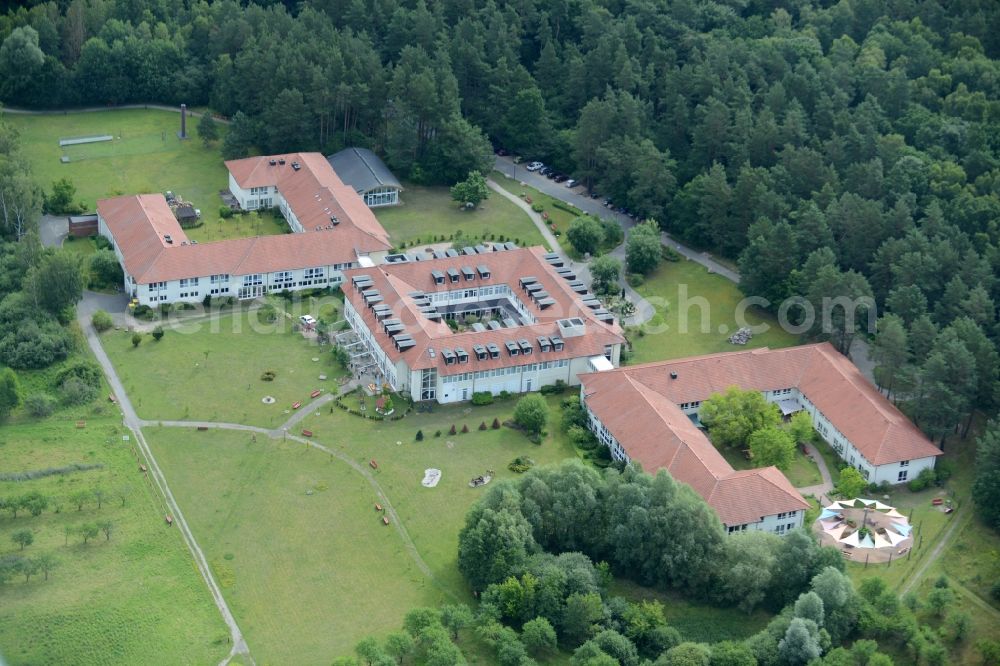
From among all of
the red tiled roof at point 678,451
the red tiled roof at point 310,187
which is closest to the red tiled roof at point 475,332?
the red tiled roof at point 678,451

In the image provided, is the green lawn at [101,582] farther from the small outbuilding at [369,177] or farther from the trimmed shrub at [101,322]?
the small outbuilding at [369,177]

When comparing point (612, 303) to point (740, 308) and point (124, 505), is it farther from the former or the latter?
point (124, 505)

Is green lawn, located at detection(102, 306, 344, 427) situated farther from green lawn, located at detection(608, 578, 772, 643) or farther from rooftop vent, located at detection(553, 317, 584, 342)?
green lawn, located at detection(608, 578, 772, 643)

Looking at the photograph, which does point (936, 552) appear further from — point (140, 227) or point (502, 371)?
point (140, 227)

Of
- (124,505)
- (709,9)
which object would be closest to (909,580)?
(124,505)

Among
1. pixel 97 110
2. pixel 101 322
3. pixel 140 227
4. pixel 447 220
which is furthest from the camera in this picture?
pixel 97 110

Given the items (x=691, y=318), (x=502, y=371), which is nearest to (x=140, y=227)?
(x=502, y=371)
